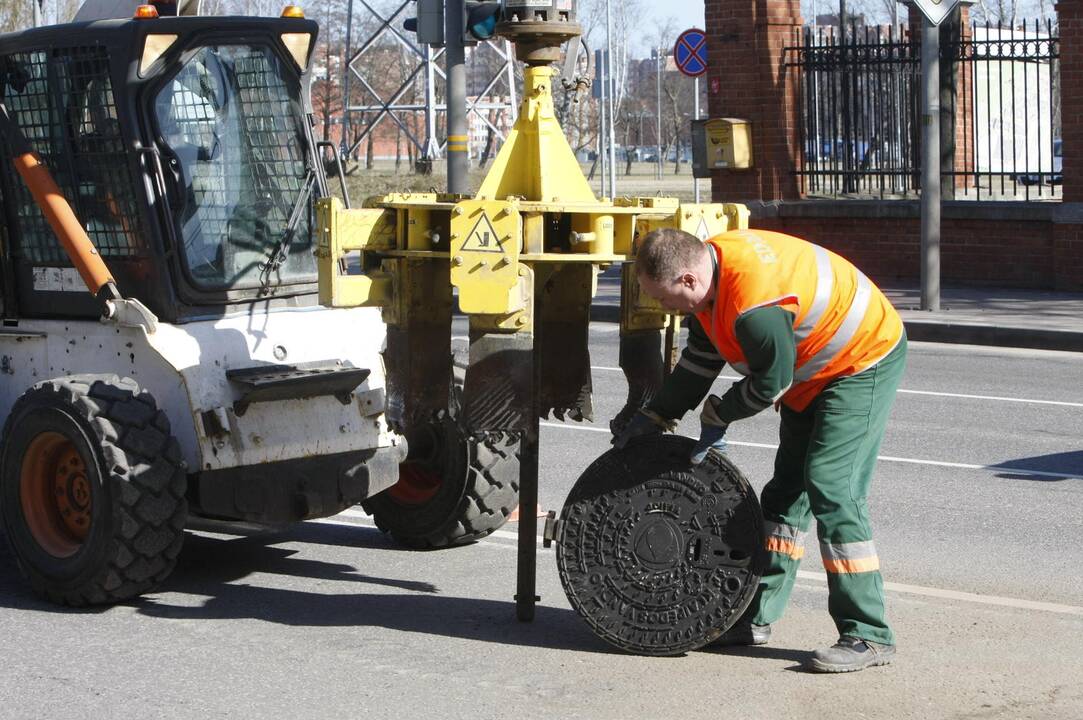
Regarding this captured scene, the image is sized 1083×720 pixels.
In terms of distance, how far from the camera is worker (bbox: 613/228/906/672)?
515 centimetres

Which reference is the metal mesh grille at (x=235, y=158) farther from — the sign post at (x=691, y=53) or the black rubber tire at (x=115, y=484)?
the sign post at (x=691, y=53)

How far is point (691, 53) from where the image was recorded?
21.4m

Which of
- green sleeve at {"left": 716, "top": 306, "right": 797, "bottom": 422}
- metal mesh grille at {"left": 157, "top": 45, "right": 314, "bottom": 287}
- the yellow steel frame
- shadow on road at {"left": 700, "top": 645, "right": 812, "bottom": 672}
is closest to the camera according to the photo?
green sleeve at {"left": 716, "top": 306, "right": 797, "bottom": 422}

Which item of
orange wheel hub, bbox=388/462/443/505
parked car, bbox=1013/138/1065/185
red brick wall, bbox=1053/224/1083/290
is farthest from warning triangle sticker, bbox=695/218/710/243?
parked car, bbox=1013/138/1065/185

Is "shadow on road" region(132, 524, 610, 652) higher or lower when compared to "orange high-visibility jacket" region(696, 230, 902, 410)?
lower

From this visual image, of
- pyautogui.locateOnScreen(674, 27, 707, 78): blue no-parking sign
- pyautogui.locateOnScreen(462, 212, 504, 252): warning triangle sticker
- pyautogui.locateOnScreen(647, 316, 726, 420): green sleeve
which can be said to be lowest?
pyautogui.locateOnScreen(647, 316, 726, 420): green sleeve

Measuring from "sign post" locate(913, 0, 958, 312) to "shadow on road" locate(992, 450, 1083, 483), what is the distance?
694cm

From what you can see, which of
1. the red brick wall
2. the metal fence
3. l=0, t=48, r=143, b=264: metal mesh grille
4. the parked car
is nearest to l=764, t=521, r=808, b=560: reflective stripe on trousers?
l=0, t=48, r=143, b=264: metal mesh grille

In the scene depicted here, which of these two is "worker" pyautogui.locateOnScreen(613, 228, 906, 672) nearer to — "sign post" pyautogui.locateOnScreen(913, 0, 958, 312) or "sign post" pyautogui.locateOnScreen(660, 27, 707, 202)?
"sign post" pyautogui.locateOnScreen(913, 0, 958, 312)

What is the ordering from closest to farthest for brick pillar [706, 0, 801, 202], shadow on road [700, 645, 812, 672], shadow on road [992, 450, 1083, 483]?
shadow on road [700, 645, 812, 672] < shadow on road [992, 450, 1083, 483] < brick pillar [706, 0, 801, 202]

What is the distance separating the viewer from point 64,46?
6.55 meters

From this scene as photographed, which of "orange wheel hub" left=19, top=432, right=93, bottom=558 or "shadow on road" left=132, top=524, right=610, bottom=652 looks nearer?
"shadow on road" left=132, top=524, right=610, bottom=652

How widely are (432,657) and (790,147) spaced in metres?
15.2

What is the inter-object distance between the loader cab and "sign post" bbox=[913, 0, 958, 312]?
1041cm
